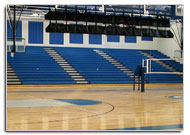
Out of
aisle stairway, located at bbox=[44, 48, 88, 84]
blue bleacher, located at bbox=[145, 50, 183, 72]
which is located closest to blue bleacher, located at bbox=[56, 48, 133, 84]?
aisle stairway, located at bbox=[44, 48, 88, 84]

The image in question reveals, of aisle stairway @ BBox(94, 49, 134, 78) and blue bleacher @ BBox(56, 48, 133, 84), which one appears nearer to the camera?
blue bleacher @ BBox(56, 48, 133, 84)

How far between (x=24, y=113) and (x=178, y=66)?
18.3m

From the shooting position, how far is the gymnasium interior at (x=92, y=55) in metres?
12.6

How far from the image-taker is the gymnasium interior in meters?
12.6

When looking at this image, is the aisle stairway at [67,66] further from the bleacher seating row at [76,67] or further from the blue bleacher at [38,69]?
the blue bleacher at [38,69]

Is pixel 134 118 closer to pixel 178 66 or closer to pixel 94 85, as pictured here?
pixel 94 85

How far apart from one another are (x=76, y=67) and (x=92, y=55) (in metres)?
2.70

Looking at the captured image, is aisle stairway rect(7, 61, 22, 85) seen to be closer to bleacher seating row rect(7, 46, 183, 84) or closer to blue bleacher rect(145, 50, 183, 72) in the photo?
bleacher seating row rect(7, 46, 183, 84)

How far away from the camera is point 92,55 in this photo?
75.2 feet

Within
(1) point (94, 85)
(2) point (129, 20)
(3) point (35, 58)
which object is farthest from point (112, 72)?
(2) point (129, 20)

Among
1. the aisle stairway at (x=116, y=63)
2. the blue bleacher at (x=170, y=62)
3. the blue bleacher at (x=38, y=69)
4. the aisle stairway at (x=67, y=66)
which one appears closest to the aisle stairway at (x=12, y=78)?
the blue bleacher at (x=38, y=69)

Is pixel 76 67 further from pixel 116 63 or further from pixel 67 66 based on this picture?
pixel 116 63

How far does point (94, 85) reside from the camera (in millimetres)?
18422
